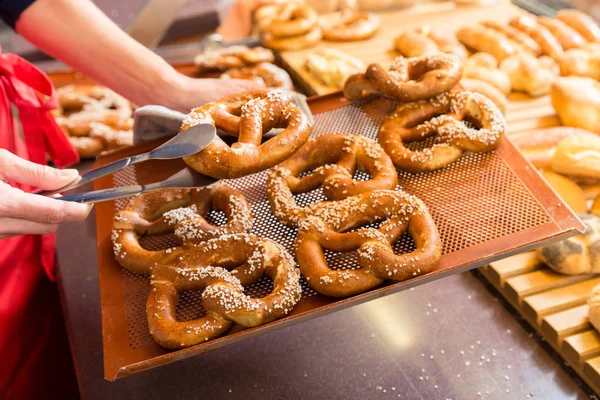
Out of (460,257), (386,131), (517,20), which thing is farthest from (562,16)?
(460,257)

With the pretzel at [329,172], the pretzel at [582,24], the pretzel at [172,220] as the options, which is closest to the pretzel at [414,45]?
the pretzel at [582,24]

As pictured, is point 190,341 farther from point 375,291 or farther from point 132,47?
point 132,47

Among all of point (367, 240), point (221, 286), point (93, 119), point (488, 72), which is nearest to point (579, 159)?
point (488, 72)

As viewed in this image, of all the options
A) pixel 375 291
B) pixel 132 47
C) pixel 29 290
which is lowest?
pixel 29 290

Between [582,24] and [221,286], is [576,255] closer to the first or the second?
[221,286]

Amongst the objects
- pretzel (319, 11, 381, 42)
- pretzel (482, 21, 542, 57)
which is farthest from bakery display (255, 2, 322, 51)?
pretzel (482, 21, 542, 57)

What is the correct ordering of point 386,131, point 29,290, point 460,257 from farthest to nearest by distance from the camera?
point 29,290 < point 386,131 < point 460,257

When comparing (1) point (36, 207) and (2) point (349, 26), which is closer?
(1) point (36, 207)
